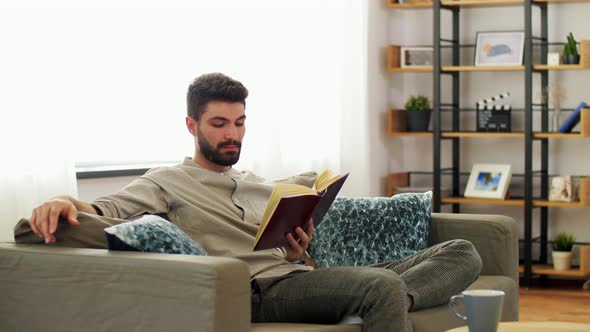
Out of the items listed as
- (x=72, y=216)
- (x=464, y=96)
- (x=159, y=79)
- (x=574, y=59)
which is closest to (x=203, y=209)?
(x=72, y=216)

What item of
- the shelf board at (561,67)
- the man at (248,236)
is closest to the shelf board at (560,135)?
the shelf board at (561,67)

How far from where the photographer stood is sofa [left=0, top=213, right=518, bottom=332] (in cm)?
208

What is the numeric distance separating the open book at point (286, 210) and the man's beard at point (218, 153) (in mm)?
357

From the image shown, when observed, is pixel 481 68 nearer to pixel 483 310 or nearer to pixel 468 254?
pixel 468 254

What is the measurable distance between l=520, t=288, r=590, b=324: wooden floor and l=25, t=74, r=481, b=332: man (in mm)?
1719

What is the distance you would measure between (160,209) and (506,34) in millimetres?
3266

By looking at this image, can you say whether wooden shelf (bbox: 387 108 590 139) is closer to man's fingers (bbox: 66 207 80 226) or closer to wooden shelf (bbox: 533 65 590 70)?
wooden shelf (bbox: 533 65 590 70)

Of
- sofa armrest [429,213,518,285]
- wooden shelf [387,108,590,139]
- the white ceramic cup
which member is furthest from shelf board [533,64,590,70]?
the white ceramic cup

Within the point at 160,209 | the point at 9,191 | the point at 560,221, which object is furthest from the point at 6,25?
the point at 560,221

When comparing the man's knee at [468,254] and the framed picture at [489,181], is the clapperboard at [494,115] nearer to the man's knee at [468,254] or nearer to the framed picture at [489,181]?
the framed picture at [489,181]

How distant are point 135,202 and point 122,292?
1.60ft

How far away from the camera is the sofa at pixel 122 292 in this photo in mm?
2076

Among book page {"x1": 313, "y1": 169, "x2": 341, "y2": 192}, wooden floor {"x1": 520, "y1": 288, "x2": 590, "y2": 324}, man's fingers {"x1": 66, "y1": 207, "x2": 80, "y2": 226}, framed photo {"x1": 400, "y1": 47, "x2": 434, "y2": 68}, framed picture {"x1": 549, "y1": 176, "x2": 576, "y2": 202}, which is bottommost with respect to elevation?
wooden floor {"x1": 520, "y1": 288, "x2": 590, "y2": 324}

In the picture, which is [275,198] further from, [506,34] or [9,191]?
[506,34]
